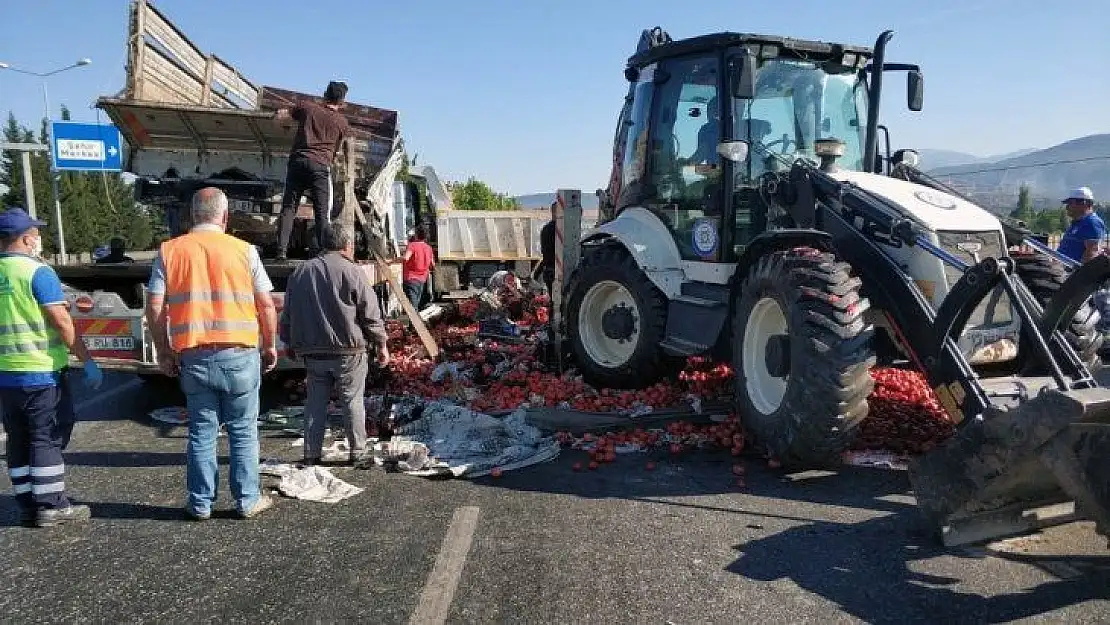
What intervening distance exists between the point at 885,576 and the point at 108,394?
7.56 m

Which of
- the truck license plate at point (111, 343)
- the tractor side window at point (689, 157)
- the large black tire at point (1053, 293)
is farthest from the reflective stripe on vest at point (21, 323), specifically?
the large black tire at point (1053, 293)

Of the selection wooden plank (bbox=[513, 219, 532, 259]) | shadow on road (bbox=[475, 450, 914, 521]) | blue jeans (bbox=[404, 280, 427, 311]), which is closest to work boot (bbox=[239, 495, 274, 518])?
shadow on road (bbox=[475, 450, 914, 521])

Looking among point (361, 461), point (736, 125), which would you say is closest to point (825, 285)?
point (736, 125)

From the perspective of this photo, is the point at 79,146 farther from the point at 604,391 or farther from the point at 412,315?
the point at 604,391

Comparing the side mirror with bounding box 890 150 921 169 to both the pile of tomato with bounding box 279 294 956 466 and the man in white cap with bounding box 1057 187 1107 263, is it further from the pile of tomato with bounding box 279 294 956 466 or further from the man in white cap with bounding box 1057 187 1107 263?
the man in white cap with bounding box 1057 187 1107 263

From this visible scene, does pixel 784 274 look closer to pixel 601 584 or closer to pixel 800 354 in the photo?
pixel 800 354

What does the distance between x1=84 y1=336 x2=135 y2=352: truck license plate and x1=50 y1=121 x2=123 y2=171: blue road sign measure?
432 inches

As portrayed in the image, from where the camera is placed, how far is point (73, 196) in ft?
129

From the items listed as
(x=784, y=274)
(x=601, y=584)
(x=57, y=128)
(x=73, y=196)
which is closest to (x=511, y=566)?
(x=601, y=584)

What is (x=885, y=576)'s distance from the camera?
3646 mm

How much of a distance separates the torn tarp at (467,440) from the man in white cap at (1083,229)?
5747 mm

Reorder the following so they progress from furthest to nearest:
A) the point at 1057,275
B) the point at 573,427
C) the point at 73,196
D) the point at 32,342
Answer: the point at 73,196, the point at 573,427, the point at 1057,275, the point at 32,342

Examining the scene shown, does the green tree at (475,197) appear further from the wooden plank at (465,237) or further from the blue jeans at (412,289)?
the blue jeans at (412,289)

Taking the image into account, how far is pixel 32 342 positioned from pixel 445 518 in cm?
252
